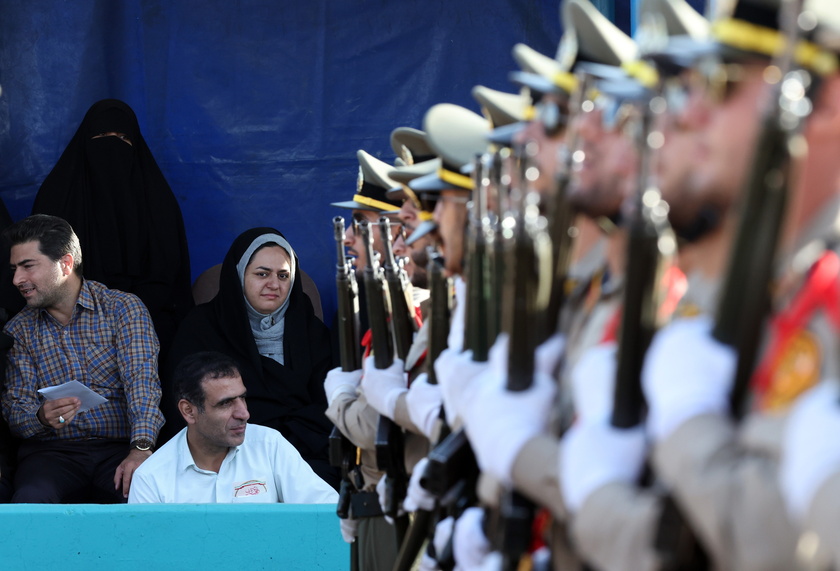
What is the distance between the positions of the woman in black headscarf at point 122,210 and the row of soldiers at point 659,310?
13.1ft

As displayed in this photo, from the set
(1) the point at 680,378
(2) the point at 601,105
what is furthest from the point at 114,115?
(1) the point at 680,378

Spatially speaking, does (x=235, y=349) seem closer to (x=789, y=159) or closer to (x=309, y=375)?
(x=309, y=375)

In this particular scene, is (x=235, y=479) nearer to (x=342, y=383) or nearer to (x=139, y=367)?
(x=139, y=367)

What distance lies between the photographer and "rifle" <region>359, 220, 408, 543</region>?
10.7 feet

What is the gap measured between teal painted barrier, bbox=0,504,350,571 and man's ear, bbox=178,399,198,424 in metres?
0.63

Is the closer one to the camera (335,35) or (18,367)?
(18,367)

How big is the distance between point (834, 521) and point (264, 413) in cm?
455

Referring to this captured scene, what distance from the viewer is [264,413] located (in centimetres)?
564

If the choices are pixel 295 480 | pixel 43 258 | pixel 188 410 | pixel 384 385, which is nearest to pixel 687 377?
pixel 384 385

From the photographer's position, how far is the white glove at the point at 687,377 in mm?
1510

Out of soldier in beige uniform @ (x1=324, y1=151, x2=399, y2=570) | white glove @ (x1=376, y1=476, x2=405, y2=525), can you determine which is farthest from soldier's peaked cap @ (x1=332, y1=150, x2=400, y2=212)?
white glove @ (x1=376, y1=476, x2=405, y2=525)

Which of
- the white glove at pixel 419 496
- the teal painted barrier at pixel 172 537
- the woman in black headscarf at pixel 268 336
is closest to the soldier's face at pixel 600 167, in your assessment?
the white glove at pixel 419 496

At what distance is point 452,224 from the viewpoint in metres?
2.93

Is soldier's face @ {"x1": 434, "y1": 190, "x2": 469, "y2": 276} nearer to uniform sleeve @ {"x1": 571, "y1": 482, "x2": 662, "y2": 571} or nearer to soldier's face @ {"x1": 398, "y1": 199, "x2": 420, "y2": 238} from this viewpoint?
soldier's face @ {"x1": 398, "y1": 199, "x2": 420, "y2": 238}
